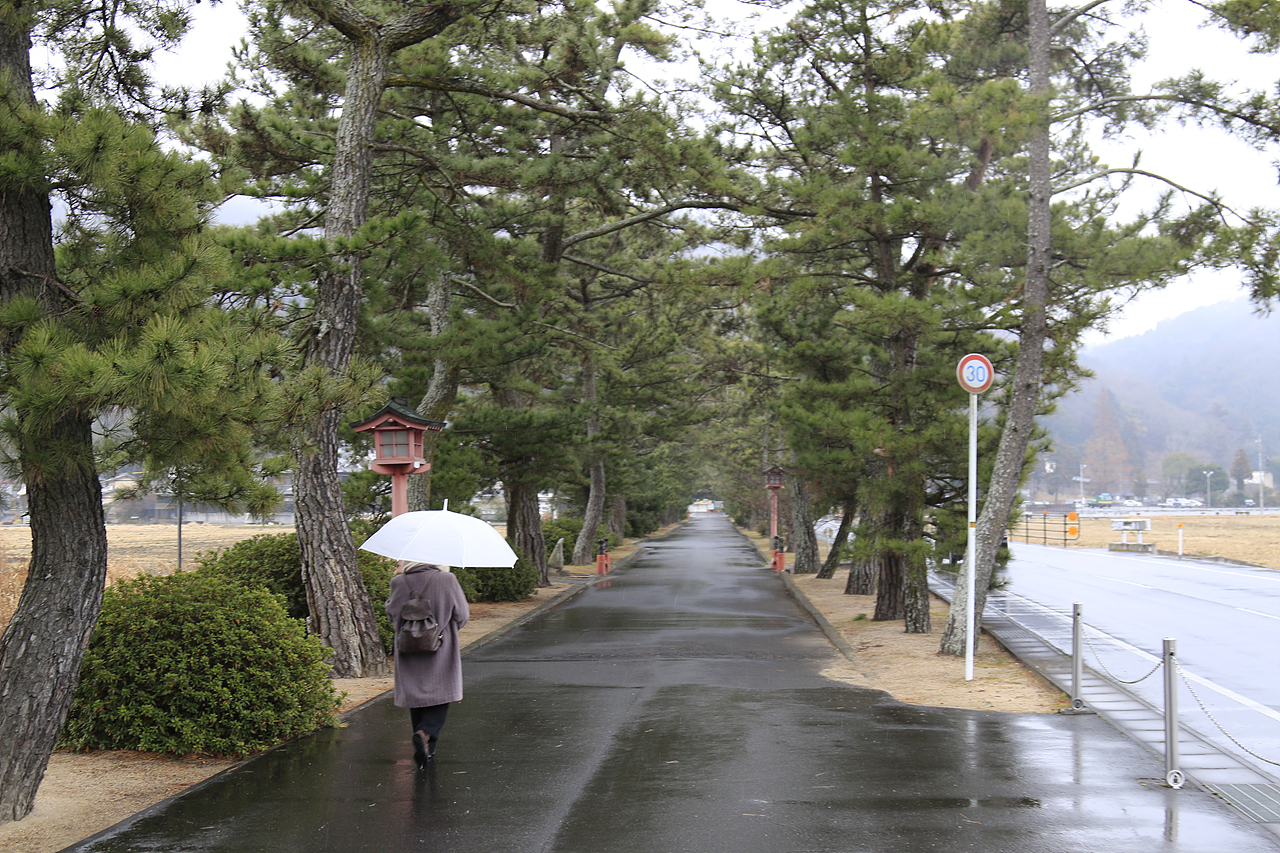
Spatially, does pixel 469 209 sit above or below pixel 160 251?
above

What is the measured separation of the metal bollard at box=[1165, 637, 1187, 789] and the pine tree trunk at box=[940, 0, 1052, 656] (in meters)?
5.48

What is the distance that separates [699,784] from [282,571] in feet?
24.5

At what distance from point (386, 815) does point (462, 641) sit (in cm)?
859

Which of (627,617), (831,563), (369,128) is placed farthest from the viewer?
(831,563)

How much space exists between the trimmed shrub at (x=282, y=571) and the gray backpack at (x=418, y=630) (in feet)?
16.9

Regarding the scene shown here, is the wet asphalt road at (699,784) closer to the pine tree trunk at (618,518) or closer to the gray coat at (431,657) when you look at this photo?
the gray coat at (431,657)

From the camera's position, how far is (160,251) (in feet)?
19.6

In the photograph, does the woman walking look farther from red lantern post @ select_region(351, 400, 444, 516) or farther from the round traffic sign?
the round traffic sign

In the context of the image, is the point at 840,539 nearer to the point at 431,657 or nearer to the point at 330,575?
the point at 330,575

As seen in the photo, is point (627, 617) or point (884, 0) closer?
point (884, 0)

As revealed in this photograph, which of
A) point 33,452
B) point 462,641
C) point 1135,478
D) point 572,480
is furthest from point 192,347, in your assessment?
point 1135,478

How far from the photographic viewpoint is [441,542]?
272 inches

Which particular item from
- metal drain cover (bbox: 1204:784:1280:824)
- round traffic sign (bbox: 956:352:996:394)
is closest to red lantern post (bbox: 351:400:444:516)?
round traffic sign (bbox: 956:352:996:394)

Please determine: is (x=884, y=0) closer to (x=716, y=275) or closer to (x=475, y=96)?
(x=716, y=275)
